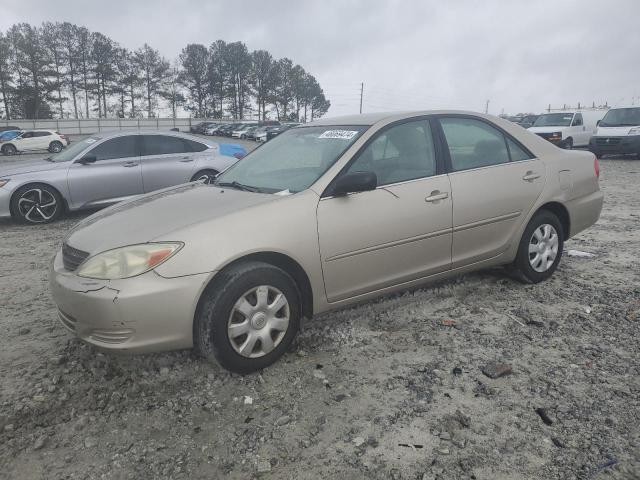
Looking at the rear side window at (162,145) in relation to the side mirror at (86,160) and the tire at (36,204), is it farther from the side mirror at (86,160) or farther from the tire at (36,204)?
the tire at (36,204)

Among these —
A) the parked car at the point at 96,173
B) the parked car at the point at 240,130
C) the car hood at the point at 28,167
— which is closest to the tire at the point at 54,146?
the parked car at the point at 240,130

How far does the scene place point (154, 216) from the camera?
3066 millimetres

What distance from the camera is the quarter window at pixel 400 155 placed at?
11.1ft

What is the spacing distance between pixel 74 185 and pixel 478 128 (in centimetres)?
607

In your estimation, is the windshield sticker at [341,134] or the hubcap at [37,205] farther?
the hubcap at [37,205]

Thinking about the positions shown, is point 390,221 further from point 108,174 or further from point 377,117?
point 108,174

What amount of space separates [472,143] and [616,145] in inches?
600

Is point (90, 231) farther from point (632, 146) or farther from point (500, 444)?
point (632, 146)

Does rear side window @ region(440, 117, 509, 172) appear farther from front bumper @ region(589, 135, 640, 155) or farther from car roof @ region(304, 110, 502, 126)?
front bumper @ region(589, 135, 640, 155)

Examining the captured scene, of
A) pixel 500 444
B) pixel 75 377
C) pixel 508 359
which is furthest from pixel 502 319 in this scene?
pixel 75 377

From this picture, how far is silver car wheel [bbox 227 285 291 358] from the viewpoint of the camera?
2.79m

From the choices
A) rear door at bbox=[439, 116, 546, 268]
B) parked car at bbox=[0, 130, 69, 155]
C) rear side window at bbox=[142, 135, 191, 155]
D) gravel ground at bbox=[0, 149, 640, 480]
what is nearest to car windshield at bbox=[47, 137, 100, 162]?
rear side window at bbox=[142, 135, 191, 155]

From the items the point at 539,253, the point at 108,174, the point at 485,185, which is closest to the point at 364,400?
the point at 485,185

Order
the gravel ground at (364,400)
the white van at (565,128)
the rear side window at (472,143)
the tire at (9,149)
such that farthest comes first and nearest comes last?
the tire at (9,149)
the white van at (565,128)
the rear side window at (472,143)
the gravel ground at (364,400)
